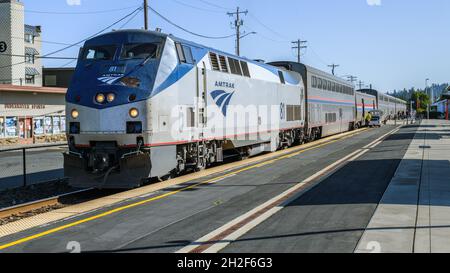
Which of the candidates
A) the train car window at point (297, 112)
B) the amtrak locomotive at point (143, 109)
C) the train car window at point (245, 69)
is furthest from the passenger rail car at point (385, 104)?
the amtrak locomotive at point (143, 109)

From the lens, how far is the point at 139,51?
13.1 meters

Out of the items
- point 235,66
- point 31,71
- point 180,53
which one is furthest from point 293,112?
point 31,71

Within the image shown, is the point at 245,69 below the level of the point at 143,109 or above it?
above

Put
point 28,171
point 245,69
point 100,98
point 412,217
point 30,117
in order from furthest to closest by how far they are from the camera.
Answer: point 30,117 → point 245,69 → point 28,171 → point 100,98 → point 412,217

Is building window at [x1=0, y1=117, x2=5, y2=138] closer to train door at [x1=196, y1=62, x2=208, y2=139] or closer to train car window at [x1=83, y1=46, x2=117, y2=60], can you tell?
train car window at [x1=83, y1=46, x2=117, y2=60]

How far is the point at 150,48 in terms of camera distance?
43.0 ft

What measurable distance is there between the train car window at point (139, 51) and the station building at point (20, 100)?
1865cm

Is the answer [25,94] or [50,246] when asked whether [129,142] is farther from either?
[25,94]

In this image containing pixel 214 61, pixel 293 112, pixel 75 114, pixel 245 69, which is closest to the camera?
pixel 75 114

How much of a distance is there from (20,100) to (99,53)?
28.5 m

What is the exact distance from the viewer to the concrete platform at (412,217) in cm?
678

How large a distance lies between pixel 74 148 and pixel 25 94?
29.4m

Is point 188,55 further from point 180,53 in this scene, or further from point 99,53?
point 99,53
